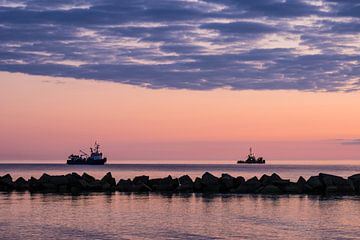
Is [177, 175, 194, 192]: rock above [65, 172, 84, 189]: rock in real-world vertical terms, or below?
below

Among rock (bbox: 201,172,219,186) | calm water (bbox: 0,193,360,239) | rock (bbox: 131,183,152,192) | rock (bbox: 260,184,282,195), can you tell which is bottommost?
calm water (bbox: 0,193,360,239)

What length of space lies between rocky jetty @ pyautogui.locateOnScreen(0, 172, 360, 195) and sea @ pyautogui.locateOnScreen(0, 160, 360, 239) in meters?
4.66

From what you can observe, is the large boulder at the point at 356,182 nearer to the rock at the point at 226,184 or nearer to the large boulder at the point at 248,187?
the large boulder at the point at 248,187

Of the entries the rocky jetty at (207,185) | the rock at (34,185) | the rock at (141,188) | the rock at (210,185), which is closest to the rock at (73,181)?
the rocky jetty at (207,185)

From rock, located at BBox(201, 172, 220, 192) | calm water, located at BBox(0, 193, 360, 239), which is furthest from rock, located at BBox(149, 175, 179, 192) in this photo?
calm water, located at BBox(0, 193, 360, 239)

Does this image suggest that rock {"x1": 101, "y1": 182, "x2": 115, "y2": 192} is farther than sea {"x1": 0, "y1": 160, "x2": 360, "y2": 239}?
Yes

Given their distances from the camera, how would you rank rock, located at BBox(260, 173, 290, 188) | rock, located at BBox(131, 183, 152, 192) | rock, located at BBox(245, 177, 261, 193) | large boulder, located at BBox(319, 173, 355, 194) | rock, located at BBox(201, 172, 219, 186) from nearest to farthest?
large boulder, located at BBox(319, 173, 355, 194)
rock, located at BBox(245, 177, 261, 193)
rock, located at BBox(260, 173, 290, 188)
rock, located at BBox(131, 183, 152, 192)
rock, located at BBox(201, 172, 219, 186)

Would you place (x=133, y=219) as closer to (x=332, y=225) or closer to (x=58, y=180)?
(x=332, y=225)

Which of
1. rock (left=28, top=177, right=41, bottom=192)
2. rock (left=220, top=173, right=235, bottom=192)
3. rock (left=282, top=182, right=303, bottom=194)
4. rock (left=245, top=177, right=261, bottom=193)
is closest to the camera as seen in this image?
rock (left=282, top=182, right=303, bottom=194)

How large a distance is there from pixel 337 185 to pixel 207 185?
512 inches

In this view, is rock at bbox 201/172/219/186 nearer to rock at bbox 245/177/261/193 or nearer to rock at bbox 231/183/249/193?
rock at bbox 231/183/249/193

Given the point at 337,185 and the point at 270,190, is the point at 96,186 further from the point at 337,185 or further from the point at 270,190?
the point at 337,185

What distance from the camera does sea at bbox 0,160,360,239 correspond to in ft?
118

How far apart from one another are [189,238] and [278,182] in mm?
36537
